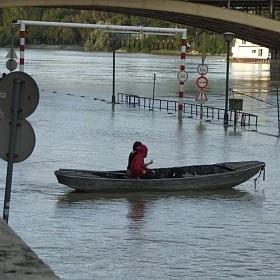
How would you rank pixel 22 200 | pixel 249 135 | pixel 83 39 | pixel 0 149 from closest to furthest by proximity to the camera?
pixel 0 149 < pixel 22 200 < pixel 249 135 < pixel 83 39

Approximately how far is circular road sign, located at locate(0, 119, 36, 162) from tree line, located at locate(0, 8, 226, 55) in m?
107

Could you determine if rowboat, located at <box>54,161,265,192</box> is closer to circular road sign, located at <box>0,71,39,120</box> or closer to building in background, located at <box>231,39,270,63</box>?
circular road sign, located at <box>0,71,39,120</box>

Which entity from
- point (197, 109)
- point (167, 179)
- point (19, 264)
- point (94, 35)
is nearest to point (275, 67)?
point (197, 109)

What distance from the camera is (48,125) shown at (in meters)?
29.8

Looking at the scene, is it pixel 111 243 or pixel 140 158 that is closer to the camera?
pixel 111 243

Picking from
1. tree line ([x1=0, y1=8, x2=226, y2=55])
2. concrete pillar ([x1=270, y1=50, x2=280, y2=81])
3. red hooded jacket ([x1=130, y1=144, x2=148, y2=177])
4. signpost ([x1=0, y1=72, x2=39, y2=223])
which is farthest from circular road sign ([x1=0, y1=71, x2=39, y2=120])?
tree line ([x1=0, y1=8, x2=226, y2=55])

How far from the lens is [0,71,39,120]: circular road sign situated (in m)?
9.55

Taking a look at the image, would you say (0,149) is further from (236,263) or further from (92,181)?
(92,181)

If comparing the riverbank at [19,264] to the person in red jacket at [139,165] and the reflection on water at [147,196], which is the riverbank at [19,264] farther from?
the person in red jacket at [139,165]

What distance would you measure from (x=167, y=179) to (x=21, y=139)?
6.63m

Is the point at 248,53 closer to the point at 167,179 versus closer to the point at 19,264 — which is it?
the point at 167,179

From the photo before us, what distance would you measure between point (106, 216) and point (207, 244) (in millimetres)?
2322

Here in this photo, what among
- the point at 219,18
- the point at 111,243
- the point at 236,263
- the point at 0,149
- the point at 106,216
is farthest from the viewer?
the point at 219,18

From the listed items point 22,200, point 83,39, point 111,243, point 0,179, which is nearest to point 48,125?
point 0,179
